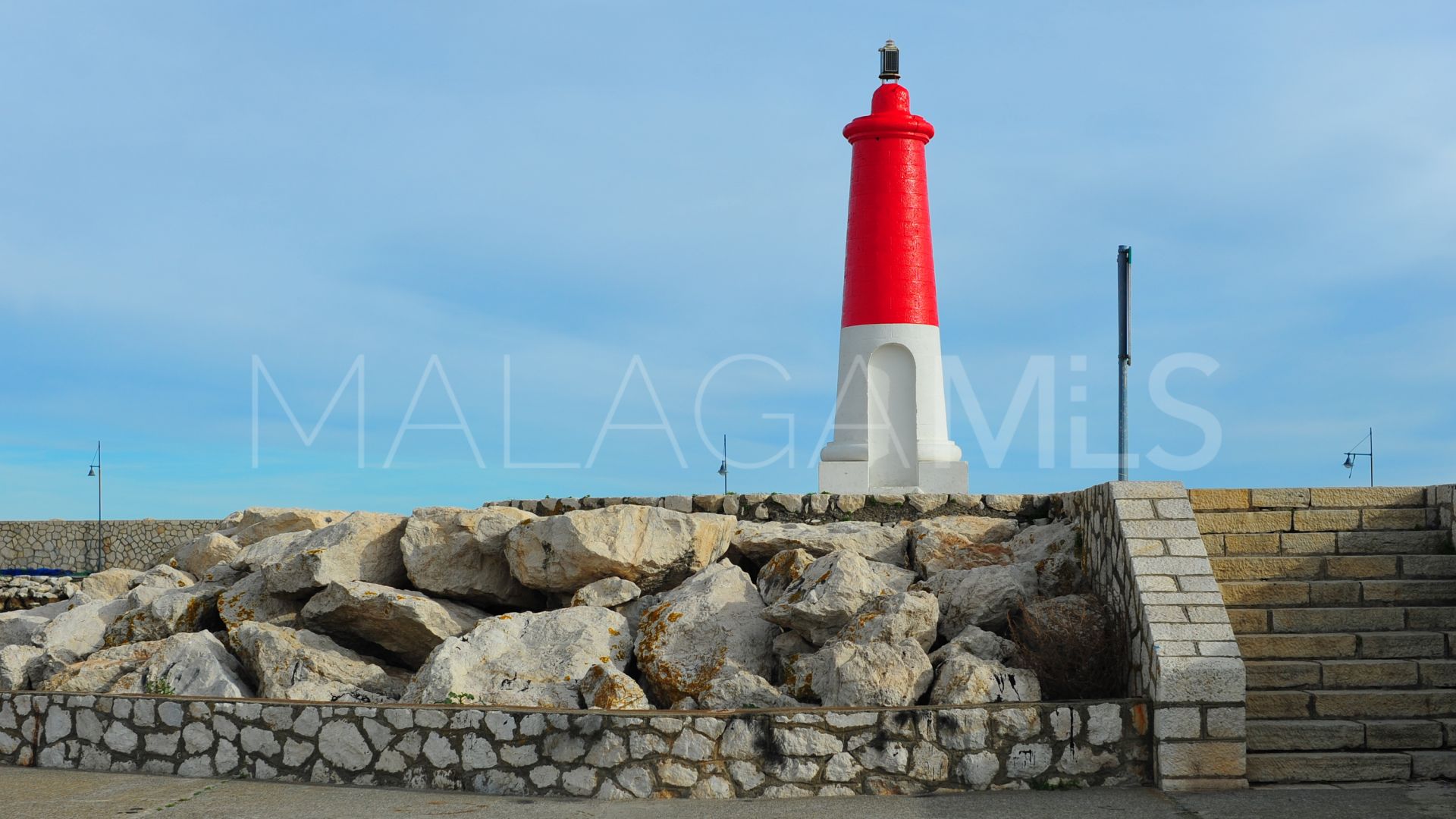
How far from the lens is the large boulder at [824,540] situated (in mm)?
10164

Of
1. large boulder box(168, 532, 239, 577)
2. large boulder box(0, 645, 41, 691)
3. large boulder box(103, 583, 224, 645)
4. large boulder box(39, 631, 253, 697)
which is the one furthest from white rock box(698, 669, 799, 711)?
large boulder box(168, 532, 239, 577)

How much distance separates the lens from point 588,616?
29.6ft

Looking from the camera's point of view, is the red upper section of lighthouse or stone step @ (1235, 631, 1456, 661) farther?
the red upper section of lighthouse

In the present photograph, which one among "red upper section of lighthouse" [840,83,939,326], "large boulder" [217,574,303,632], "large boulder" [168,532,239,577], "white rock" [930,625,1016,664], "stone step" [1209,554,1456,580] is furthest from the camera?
"red upper section of lighthouse" [840,83,939,326]

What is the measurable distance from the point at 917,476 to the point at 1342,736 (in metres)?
8.59

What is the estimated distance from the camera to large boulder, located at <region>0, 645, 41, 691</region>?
982 centimetres

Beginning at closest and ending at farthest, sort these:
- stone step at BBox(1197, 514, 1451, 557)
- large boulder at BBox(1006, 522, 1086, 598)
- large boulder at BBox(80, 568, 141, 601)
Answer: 1. stone step at BBox(1197, 514, 1451, 557)
2. large boulder at BBox(1006, 522, 1086, 598)
3. large boulder at BBox(80, 568, 141, 601)

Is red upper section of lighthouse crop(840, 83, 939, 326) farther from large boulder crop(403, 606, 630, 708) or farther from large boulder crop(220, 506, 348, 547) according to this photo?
large boulder crop(403, 606, 630, 708)

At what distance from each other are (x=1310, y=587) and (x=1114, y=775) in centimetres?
232

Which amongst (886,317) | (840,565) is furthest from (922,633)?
(886,317)

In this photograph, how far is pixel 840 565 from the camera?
8562mm

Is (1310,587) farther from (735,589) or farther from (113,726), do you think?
(113,726)

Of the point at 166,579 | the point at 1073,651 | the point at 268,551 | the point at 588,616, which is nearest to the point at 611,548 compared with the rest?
the point at 588,616

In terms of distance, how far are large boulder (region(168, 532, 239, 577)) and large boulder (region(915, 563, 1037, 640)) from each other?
8.32m
